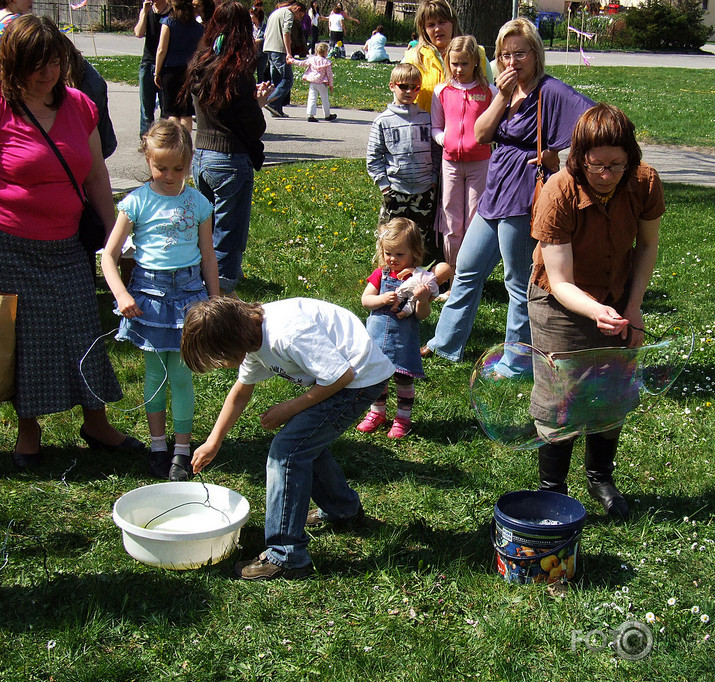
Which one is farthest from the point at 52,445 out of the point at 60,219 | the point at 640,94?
the point at 640,94

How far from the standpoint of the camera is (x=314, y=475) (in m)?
3.77

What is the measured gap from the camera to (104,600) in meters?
3.33

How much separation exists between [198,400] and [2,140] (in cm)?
197

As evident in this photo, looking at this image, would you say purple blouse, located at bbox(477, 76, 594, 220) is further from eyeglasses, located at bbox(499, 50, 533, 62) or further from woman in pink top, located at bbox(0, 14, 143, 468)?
woman in pink top, located at bbox(0, 14, 143, 468)

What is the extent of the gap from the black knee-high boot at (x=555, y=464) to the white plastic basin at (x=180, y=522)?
4.51 ft

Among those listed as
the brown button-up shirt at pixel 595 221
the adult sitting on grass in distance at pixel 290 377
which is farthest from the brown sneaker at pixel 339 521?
the brown button-up shirt at pixel 595 221

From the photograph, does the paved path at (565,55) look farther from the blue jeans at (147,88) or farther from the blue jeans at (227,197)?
the blue jeans at (227,197)

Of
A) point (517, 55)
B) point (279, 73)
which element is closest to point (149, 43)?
point (279, 73)

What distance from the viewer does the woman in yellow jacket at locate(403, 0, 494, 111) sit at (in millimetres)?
6188

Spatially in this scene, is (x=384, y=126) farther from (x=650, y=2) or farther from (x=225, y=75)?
(x=650, y=2)

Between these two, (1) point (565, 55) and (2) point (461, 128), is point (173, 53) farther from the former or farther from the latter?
(1) point (565, 55)

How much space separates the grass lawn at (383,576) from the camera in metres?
3.05

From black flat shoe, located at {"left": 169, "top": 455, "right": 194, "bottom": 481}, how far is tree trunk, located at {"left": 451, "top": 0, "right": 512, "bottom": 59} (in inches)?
219

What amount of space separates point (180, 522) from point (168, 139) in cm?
180
